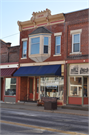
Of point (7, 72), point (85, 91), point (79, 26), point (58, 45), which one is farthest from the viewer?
point (7, 72)

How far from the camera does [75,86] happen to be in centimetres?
2148

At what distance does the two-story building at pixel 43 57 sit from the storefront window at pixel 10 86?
3.70 ft

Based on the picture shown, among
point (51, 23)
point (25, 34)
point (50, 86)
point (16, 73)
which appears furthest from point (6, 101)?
point (51, 23)

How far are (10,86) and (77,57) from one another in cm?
1028

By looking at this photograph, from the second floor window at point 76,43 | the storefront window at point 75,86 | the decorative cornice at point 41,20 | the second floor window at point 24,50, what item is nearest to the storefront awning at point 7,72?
the second floor window at point 24,50

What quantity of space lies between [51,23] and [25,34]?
13.5ft

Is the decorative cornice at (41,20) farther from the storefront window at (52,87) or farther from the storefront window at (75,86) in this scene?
the storefront window at (75,86)

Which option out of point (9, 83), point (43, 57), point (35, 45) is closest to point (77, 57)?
point (43, 57)

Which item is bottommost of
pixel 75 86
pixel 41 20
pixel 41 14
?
pixel 75 86

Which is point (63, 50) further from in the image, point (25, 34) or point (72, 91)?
point (25, 34)

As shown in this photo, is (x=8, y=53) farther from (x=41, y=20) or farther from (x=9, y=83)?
(x=41, y=20)

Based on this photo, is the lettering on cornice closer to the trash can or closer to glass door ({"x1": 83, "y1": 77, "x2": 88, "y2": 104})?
glass door ({"x1": 83, "y1": 77, "x2": 88, "y2": 104})

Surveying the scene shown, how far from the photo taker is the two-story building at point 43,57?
22641 millimetres

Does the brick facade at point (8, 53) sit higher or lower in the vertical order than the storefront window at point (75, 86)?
higher
